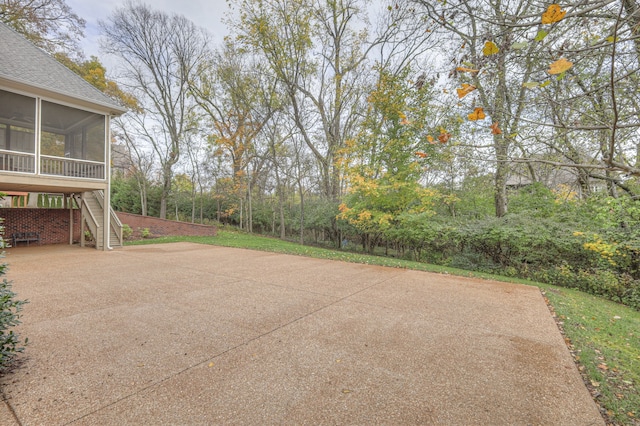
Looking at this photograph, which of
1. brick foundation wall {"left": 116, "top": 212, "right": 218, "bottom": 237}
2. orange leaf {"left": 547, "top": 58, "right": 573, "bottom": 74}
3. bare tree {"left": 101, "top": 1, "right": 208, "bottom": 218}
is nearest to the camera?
orange leaf {"left": 547, "top": 58, "right": 573, "bottom": 74}

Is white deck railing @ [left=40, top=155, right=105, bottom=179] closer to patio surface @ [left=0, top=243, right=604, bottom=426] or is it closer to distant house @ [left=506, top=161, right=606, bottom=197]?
patio surface @ [left=0, top=243, right=604, bottom=426]

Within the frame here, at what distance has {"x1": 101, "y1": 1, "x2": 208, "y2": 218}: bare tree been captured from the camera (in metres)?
16.0

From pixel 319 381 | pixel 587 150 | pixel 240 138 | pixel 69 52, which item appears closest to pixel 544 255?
pixel 587 150

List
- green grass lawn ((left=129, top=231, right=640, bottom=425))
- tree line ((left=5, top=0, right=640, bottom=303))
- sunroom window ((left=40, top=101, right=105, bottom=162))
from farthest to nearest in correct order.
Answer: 1. sunroom window ((left=40, top=101, right=105, bottom=162))
2. tree line ((left=5, top=0, right=640, bottom=303))
3. green grass lawn ((left=129, top=231, right=640, bottom=425))

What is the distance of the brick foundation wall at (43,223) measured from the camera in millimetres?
9523

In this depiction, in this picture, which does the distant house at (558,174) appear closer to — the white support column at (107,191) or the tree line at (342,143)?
the tree line at (342,143)

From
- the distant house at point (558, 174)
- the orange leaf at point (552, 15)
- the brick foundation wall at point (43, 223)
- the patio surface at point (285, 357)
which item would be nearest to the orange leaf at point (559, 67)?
the orange leaf at point (552, 15)

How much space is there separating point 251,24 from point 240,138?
21.7 ft

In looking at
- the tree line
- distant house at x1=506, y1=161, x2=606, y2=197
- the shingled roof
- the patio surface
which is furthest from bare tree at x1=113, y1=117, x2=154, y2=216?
distant house at x1=506, y1=161, x2=606, y2=197

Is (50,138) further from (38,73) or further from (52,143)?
(38,73)

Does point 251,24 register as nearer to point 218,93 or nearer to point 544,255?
point 218,93

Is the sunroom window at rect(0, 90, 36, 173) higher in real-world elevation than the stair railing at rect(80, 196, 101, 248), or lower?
higher

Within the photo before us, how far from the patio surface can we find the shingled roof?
18.0 feet

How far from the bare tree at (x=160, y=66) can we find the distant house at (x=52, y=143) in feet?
23.9
